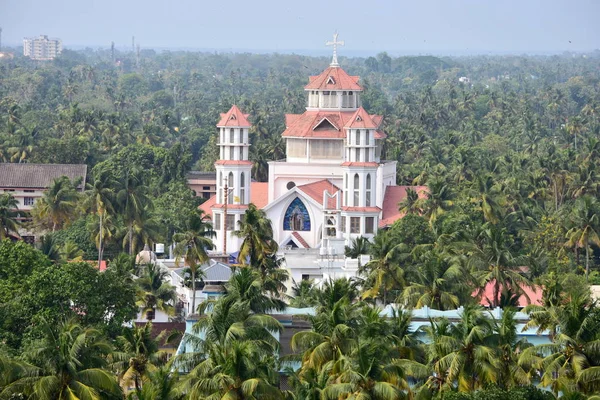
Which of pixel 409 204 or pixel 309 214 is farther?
pixel 409 204

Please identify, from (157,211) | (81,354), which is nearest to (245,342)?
(81,354)

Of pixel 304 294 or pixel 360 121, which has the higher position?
pixel 360 121

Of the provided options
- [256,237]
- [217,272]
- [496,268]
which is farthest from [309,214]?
[496,268]

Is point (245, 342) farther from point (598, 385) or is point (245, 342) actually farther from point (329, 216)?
point (329, 216)

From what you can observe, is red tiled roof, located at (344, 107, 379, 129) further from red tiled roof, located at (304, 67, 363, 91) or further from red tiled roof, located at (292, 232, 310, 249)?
red tiled roof, located at (304, 67, 363, 91)

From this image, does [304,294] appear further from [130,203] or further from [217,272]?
[130,203]

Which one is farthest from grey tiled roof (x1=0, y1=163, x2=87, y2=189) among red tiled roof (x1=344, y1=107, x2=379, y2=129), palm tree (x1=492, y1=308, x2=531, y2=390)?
palm tree (x1=492, y1=308, x2=531, y2=390)

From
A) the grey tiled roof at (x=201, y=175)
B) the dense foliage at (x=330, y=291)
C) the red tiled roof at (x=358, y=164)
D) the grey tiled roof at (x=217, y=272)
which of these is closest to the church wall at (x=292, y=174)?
the dense foliage at (x=330, y=291)
